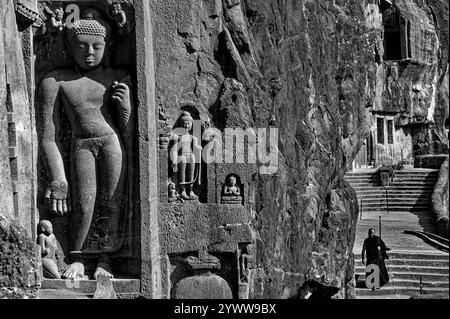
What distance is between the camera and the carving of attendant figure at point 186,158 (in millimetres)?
18125

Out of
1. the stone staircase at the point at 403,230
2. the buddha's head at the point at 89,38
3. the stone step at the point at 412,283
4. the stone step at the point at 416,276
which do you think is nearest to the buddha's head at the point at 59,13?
the buddha's head at the point at 89,38

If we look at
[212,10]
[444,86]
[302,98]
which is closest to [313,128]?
[302,98]

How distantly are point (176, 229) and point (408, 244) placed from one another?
16.4m

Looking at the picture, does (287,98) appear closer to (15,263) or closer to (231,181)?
(231,181)

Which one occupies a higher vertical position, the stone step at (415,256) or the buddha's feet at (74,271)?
the buddha's feet at (74,271)

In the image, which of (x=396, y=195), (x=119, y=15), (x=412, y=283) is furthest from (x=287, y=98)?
(x=396, y=195)

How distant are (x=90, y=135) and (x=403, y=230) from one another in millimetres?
19456

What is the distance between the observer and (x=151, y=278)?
1775cm

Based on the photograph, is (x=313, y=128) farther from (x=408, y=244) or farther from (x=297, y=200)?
(x=408, y=244)

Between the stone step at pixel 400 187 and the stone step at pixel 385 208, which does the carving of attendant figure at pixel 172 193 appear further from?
the stone step at pixel 400 187

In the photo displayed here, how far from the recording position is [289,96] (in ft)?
80.6

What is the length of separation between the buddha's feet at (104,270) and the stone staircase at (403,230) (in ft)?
40.2

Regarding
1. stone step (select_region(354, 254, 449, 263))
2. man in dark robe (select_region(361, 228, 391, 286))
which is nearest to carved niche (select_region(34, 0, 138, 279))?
man in dark robe (select_region(361, 228, 391, 286))

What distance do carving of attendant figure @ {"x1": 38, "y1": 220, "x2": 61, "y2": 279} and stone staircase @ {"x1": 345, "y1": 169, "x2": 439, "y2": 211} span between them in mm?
23506
